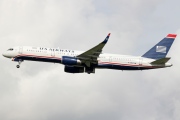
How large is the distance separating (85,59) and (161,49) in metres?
19.2

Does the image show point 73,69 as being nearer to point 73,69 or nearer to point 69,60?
point 73,69

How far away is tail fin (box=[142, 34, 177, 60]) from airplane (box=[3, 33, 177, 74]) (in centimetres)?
26

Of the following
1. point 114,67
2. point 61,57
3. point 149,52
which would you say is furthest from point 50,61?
point 149,52

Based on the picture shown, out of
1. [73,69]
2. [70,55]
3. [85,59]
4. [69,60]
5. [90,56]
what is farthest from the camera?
[73,69]

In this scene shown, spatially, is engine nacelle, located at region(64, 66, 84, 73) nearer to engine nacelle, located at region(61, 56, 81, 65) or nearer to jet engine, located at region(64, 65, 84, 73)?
jet engine, located at region(64, 65, 84, 73)

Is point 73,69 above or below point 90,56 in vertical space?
below

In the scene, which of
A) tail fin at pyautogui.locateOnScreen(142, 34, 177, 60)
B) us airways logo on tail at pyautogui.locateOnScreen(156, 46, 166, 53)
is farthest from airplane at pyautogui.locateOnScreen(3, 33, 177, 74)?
us airways logo on tail at pyautogui.locateOnScreen(156, 46, 166, 53)

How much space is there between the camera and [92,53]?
13700 cm

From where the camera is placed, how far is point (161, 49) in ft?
479

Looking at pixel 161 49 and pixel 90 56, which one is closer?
pixel 90 56

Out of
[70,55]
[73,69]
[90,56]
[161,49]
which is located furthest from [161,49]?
[70,55]

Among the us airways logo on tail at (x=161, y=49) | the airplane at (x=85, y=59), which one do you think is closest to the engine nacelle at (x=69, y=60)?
the airplane at (x=85, y=59)

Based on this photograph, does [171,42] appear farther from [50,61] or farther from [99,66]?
[50,61]

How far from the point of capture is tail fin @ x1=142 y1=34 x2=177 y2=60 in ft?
474
